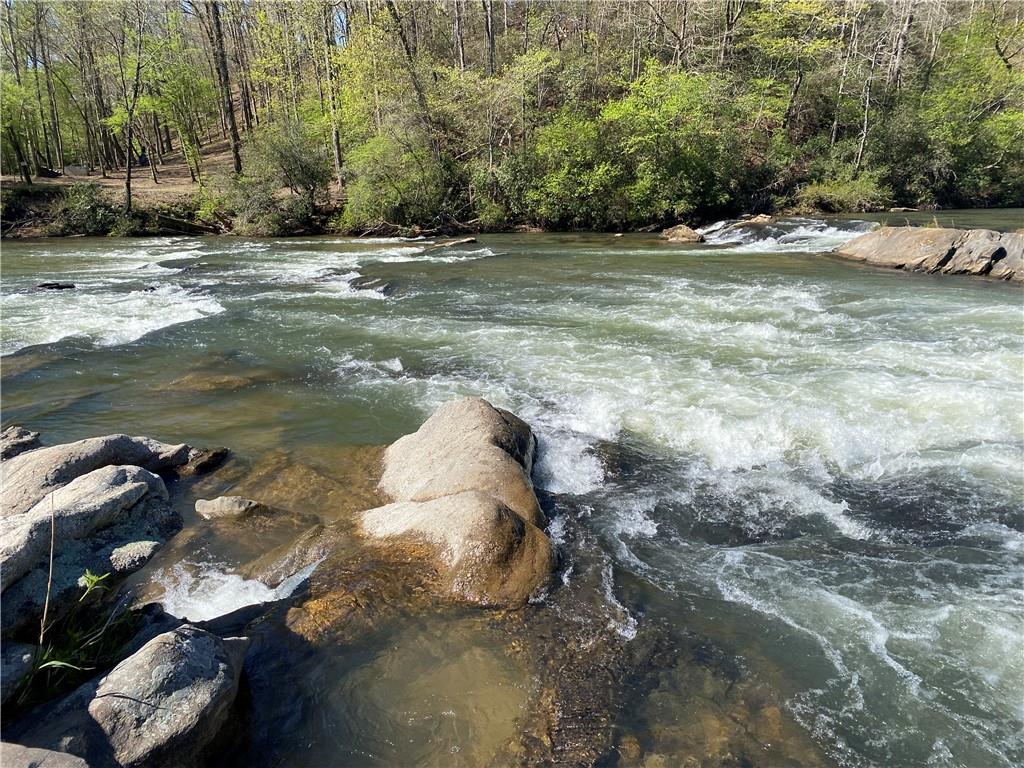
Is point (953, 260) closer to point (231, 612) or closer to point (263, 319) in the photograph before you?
point (263, 319)

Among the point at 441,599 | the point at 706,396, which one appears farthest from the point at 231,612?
the point at 706,396

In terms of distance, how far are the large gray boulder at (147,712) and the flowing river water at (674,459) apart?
50cm

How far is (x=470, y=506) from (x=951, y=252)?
17.6m

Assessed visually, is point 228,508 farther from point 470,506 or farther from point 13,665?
point 13,665

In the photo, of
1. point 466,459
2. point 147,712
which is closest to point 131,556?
point 147,712

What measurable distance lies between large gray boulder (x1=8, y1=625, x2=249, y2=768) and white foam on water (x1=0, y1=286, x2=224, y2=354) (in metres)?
10.2

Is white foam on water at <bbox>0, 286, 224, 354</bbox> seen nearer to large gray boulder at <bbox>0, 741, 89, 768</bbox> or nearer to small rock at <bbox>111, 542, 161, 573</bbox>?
small rock at <bbox>111, 542, 161, 573</bbox>

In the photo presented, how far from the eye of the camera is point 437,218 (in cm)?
2914

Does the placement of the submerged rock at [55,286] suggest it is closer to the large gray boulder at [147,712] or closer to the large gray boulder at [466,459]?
the large gray boulder at [466,459]

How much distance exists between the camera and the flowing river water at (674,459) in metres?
3.53

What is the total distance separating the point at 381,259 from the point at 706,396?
15389mm

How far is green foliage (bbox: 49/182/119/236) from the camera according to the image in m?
28.5

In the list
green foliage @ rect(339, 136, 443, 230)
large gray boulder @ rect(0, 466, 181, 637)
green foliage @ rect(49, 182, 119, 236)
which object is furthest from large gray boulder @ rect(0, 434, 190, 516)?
green foliage @ rect(49, 182, 119, 236)

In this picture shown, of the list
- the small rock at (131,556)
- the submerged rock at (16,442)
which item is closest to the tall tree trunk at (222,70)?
the submerged rock at (16,442)
